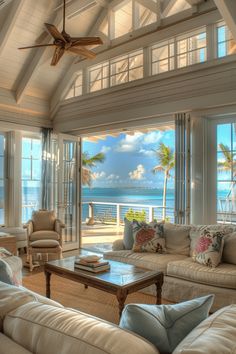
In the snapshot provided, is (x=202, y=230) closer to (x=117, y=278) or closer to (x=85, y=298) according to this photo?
(x=117, y=278)

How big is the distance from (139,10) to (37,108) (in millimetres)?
2789

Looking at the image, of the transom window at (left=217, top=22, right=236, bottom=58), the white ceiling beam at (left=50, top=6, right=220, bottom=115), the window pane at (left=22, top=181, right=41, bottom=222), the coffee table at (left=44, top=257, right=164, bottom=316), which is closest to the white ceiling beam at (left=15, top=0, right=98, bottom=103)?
the white ceiling beam at (left=50, top=6, right=220, bottom=115)

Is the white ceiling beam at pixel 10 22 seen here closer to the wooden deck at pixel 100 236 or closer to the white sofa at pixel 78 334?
the wooden deck at pixel 100 236

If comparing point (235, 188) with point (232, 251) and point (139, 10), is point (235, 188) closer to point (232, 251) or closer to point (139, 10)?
point (232, 251)

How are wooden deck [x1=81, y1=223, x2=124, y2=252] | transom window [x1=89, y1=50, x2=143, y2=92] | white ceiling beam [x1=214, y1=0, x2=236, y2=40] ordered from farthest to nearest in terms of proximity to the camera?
1. wooden deck [x1=81, y1=223, x2=124, y2=252]
2. transom window [x1=89, y1=50, x2=143, y2=92]
3. white ceiling beam [x1=214, y1=0, x2=236, y2=40]

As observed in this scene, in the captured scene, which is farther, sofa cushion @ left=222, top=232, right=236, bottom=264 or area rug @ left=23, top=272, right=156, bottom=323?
sofa cushion @ left=222, top=232, right=236, bottom=264

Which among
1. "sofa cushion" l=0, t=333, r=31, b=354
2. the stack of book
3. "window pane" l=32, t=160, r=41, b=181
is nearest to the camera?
"sofa cushion" l=0, t=333, r=31, b=354

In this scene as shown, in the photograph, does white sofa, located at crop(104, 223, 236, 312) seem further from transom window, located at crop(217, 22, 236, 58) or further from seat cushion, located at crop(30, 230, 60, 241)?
transom window, located at crop(217, 22, 236, 58)

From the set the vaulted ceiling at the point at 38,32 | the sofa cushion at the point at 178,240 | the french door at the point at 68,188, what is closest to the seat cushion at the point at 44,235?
the french door at the point at 68,188

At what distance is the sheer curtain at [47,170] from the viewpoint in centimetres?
614

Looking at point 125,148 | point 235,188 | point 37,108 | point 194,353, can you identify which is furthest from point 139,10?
point 125,148

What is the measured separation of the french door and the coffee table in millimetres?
3012

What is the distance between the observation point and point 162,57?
4844 millimetres

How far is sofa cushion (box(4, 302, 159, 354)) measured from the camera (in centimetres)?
90
